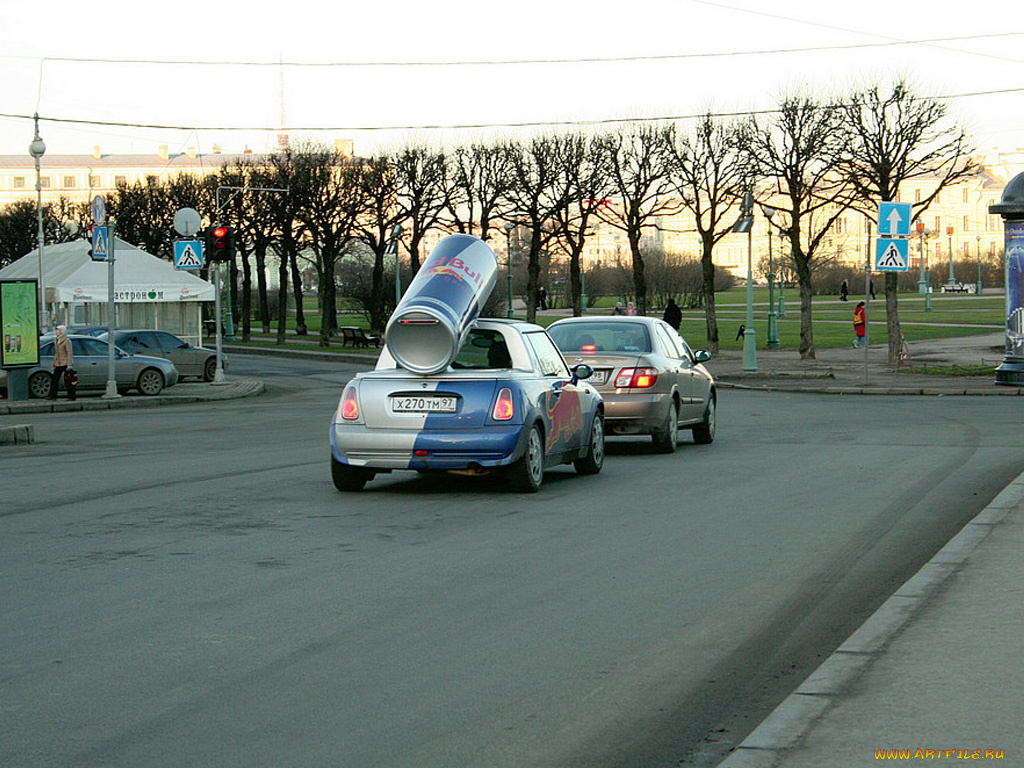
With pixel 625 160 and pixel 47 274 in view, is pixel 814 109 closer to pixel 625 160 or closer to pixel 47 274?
pixel 625 160

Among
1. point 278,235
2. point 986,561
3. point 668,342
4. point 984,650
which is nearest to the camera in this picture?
point 984,650

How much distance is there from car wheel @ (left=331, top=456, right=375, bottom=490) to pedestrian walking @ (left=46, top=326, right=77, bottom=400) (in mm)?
19172

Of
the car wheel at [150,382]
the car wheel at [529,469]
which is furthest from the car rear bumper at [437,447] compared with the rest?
the car wheel at [150,382]

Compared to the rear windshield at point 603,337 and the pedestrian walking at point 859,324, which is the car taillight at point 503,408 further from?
the pedestrian walking at point 859,324

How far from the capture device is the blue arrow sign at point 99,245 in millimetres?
31736

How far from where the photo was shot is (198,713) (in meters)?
5.41

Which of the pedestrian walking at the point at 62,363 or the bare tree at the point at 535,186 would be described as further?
the bare tree at the point at 535,186

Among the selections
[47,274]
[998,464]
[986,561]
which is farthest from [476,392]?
[47,274]

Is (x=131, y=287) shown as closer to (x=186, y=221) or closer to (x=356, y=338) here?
(x=186, y=221)

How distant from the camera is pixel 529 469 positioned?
491 inches

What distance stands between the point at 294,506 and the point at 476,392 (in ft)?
6.10

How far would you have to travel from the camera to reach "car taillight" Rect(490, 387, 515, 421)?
1221cm

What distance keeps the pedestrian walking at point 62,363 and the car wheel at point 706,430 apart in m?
16.8

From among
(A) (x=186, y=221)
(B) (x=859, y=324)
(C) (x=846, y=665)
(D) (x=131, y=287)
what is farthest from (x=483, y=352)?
(B) (x=859, y=324)
